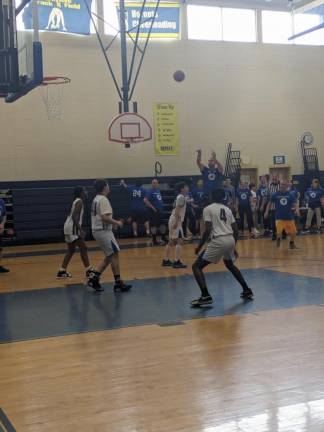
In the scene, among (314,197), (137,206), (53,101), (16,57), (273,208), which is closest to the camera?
(16,57)

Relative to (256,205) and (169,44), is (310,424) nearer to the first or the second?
(256,205)

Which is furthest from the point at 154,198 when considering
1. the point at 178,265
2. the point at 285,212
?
the point at 178,265

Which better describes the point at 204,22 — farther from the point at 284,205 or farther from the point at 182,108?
the point at 284,205

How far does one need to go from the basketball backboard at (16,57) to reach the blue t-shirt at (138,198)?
971 centimetres

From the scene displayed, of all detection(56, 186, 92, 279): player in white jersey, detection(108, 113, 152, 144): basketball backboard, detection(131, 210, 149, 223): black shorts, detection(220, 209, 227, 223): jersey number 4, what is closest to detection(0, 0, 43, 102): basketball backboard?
detection(56, 186, 92, 279): player in white jersey

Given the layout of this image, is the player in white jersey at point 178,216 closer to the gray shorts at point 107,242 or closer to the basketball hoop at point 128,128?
the gray shorts at point 107,242

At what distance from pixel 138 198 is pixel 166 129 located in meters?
3.14

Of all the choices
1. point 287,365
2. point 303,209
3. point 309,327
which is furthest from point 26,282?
point 303,209

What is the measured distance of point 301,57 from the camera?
21.7m

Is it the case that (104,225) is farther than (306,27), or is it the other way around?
(306,27)

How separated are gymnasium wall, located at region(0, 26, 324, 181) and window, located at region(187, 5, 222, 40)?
40cm

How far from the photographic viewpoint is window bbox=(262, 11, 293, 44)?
21.2 meters

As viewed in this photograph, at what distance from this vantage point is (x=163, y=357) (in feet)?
17.9

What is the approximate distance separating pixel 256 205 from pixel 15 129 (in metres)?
7.96
